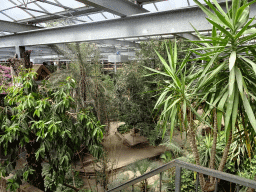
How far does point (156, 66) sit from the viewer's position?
556 centimetres

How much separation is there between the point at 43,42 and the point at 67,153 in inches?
110

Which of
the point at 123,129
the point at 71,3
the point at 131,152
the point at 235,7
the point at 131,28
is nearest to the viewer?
the point at 235,7

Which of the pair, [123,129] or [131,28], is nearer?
[131,28]

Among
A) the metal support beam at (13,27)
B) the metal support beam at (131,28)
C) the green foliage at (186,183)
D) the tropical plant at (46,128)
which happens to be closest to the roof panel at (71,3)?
the metal support beam at (131,28)

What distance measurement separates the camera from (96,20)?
10.8 ft

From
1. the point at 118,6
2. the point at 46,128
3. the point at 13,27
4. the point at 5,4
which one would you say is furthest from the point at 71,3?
Answer: the point at 46,128

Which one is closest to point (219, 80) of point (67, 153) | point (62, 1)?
point (67, 153)

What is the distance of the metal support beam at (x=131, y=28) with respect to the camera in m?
2.26

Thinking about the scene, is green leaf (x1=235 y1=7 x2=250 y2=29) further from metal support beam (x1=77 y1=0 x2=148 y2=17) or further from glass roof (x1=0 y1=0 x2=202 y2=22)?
metal support beam (x1=77 y1=0 x2=148 y2=17)

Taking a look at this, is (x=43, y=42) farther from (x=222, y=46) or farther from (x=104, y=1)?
(x=222, y=46)

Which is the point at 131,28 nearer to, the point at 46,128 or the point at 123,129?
the point at 46,128

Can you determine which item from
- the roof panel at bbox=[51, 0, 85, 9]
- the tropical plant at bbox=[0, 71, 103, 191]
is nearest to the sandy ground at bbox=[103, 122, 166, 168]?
the tropical plant at bbox=[0, 71, 103, 191]

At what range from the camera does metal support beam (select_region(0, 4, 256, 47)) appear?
7.40 feet

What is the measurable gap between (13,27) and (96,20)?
Result: 71.8 inches
